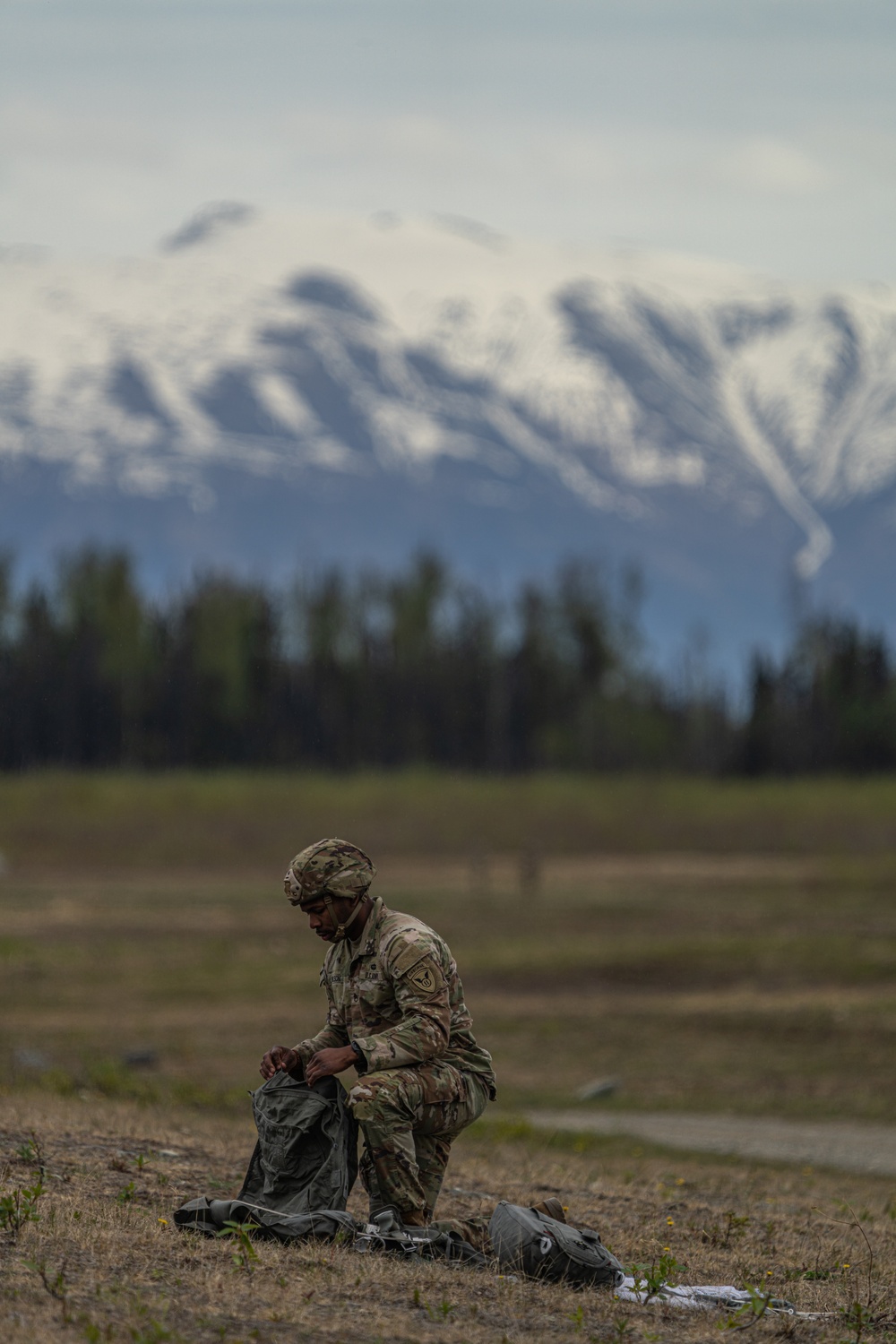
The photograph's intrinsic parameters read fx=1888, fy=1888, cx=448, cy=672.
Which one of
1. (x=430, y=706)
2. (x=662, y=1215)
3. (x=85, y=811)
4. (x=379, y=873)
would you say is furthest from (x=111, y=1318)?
(x=430, y=706)

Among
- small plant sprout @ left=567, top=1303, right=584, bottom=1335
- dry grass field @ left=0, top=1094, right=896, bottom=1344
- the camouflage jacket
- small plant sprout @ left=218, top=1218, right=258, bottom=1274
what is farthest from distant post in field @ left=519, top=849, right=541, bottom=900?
small plant sprout @ left=567, top=1303, right=584, bottom=1335

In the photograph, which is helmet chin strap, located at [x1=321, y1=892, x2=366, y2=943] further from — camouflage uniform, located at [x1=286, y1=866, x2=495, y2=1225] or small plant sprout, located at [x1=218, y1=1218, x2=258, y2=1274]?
small plant sprout, located at [x1=218, y1=1218, x2=258, y2=1274]

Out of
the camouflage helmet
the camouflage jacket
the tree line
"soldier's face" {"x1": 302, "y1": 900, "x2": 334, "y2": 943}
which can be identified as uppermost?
the tree line

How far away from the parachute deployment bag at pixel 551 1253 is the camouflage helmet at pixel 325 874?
62.7 inches

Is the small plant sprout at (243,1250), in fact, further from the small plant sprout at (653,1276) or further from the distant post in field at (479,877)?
the distant post in field at (479,877)

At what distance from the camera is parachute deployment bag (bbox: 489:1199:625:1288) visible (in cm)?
805

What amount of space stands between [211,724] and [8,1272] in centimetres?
6806

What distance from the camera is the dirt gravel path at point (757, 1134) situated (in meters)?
16.0

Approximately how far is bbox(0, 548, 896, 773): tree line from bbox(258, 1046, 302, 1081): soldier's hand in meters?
53.9

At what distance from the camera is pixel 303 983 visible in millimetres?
28234

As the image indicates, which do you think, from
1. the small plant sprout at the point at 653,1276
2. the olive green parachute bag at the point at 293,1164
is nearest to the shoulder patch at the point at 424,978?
the olive green parachute bag at the point at 293,1164

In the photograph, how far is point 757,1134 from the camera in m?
17.5

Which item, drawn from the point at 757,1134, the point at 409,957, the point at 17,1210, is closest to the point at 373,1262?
the point at 409,957

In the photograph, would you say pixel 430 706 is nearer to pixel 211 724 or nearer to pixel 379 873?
pixel 211 724
